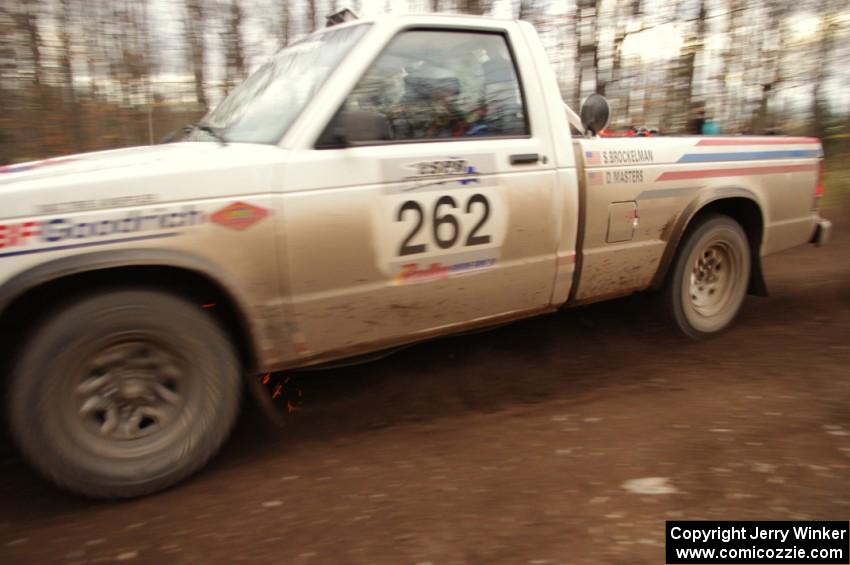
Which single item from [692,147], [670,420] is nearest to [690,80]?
[692,147]

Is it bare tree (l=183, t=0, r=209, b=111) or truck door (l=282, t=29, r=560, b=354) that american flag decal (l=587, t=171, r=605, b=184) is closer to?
truck door (l=282, t=29, r=560, b=354)

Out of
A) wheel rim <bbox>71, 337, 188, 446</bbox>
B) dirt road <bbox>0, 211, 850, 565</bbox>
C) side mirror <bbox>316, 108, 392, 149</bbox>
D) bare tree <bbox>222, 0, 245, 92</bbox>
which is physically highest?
bare tree <bbox>222, 0, 245, 92</bbox>

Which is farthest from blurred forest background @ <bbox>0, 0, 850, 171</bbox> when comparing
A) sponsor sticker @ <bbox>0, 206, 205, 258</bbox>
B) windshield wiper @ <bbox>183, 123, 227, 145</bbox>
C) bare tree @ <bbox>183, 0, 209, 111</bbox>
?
sponsor sticker @ <bbox>0, 206, 205, 258</bbox>

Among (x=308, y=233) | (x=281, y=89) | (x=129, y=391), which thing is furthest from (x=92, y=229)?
(x=281, y=89)

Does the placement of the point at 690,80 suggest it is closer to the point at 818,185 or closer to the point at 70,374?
the point at 818,185

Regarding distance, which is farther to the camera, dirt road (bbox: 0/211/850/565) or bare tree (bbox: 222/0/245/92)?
bare tree (bbox: 222/0/245/92)

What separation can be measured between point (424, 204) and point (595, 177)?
1.19 m

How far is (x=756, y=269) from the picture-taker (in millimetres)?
4668

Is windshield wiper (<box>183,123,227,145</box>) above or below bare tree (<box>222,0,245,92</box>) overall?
below

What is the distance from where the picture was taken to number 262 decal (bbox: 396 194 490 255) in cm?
303

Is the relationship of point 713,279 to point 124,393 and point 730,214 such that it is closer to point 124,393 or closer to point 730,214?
point 730,214

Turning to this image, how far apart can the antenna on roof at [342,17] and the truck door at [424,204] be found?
0.55 m

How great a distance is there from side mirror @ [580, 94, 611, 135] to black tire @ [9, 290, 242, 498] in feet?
8.26

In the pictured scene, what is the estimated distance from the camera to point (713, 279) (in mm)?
4613
